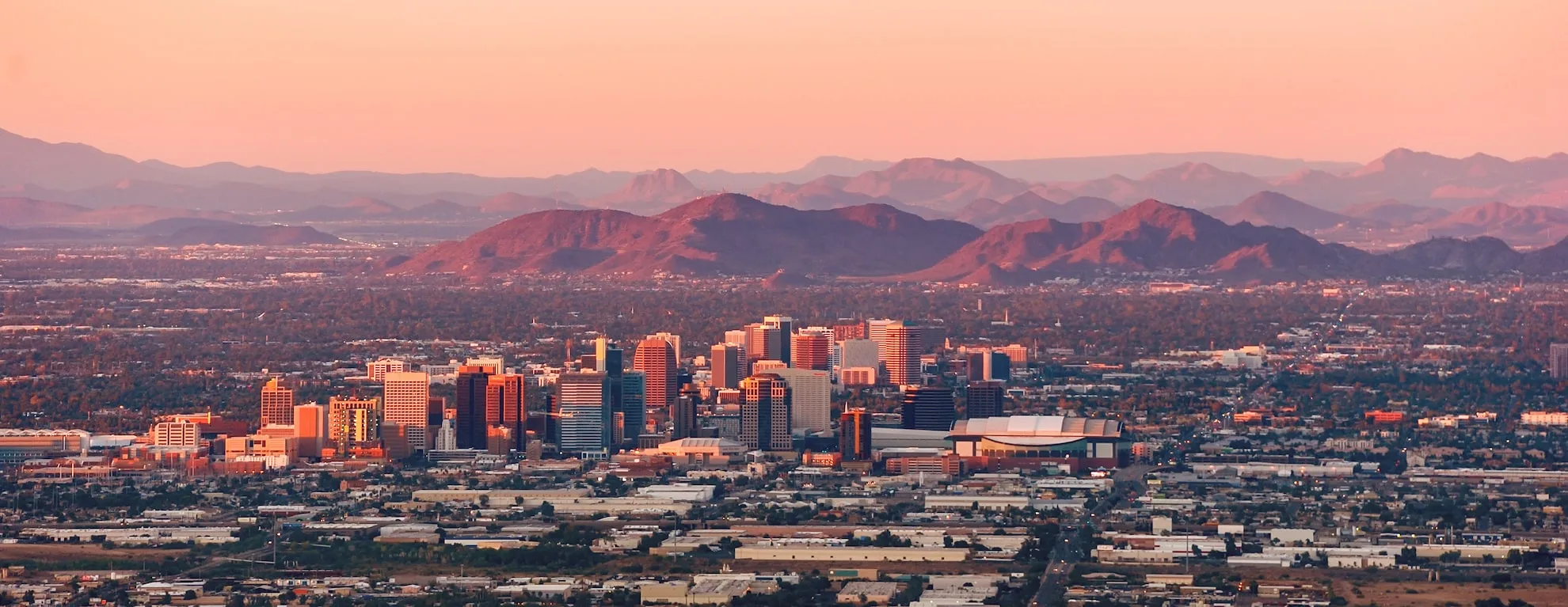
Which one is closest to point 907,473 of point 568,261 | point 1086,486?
point 1086,486

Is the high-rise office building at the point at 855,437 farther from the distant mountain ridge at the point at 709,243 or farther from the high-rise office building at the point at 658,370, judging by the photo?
the distant mountain ridge at the point at 709,243

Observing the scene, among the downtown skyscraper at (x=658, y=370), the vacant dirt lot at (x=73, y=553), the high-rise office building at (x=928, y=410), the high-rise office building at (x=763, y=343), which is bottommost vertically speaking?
the vacant dirt lot at (x=73, y=553)

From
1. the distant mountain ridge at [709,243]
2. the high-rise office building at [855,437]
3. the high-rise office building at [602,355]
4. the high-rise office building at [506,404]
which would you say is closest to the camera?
the high-rise office building at [855,437]

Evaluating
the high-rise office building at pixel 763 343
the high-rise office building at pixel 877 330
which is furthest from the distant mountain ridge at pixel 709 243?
the high-rise office building at pixel 763 343

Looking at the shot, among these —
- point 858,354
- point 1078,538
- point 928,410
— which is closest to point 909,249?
point 858,354

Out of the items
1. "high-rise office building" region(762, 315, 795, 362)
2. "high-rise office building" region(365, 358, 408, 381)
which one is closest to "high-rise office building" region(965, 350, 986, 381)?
"high-rise office building" region(762, 315, 795, 362)

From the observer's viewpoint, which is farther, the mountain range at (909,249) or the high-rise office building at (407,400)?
the mountain range at (909,249)
